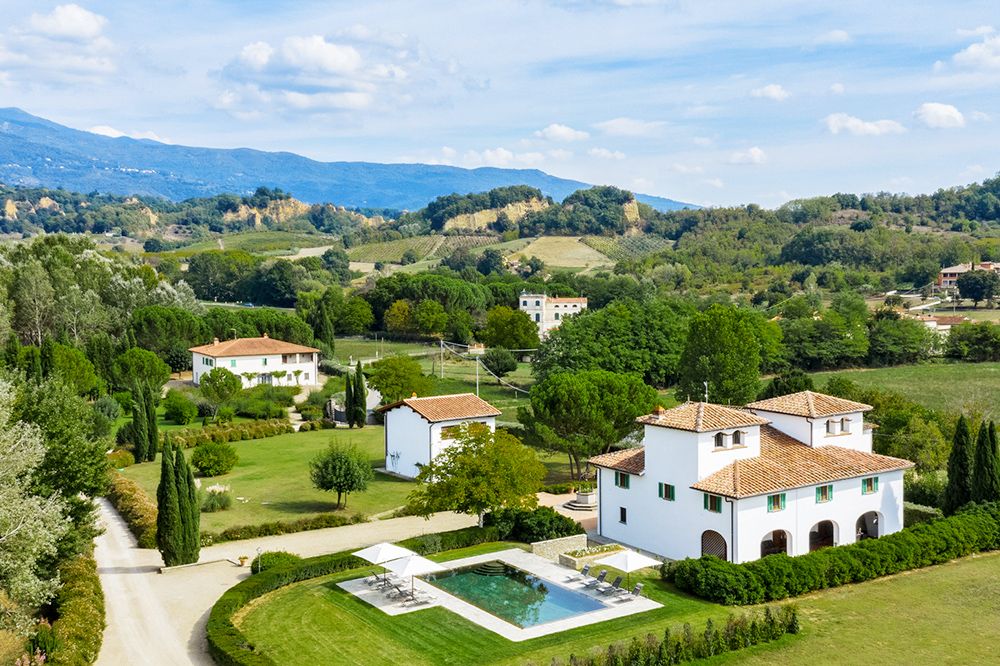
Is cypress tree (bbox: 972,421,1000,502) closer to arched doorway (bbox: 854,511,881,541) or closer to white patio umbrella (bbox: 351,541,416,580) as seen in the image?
arched doorway (bbox: 854,511,881,541)

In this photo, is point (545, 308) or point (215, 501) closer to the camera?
point (215, 501)

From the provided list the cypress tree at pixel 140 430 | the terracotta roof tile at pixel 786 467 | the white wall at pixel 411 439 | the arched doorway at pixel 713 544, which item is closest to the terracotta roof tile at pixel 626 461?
the terracotta roof tile at pixel 786 467

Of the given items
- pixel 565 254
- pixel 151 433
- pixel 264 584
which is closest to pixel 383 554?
pixel 264 584

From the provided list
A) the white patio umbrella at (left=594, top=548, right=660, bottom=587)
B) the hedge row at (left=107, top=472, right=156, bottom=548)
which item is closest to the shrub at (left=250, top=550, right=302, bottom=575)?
the hedge row at (left=107, top=472, right=156, bottom=548)

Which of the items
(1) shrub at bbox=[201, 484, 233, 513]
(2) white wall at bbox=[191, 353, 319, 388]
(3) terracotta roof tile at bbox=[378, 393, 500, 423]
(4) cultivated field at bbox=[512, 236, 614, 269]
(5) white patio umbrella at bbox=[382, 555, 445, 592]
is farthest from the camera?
(4) cultivated field at bbox=[512, 236, 614, 269]

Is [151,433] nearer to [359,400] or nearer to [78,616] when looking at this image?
[359,400]

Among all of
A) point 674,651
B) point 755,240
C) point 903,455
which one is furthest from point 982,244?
point 674,651
